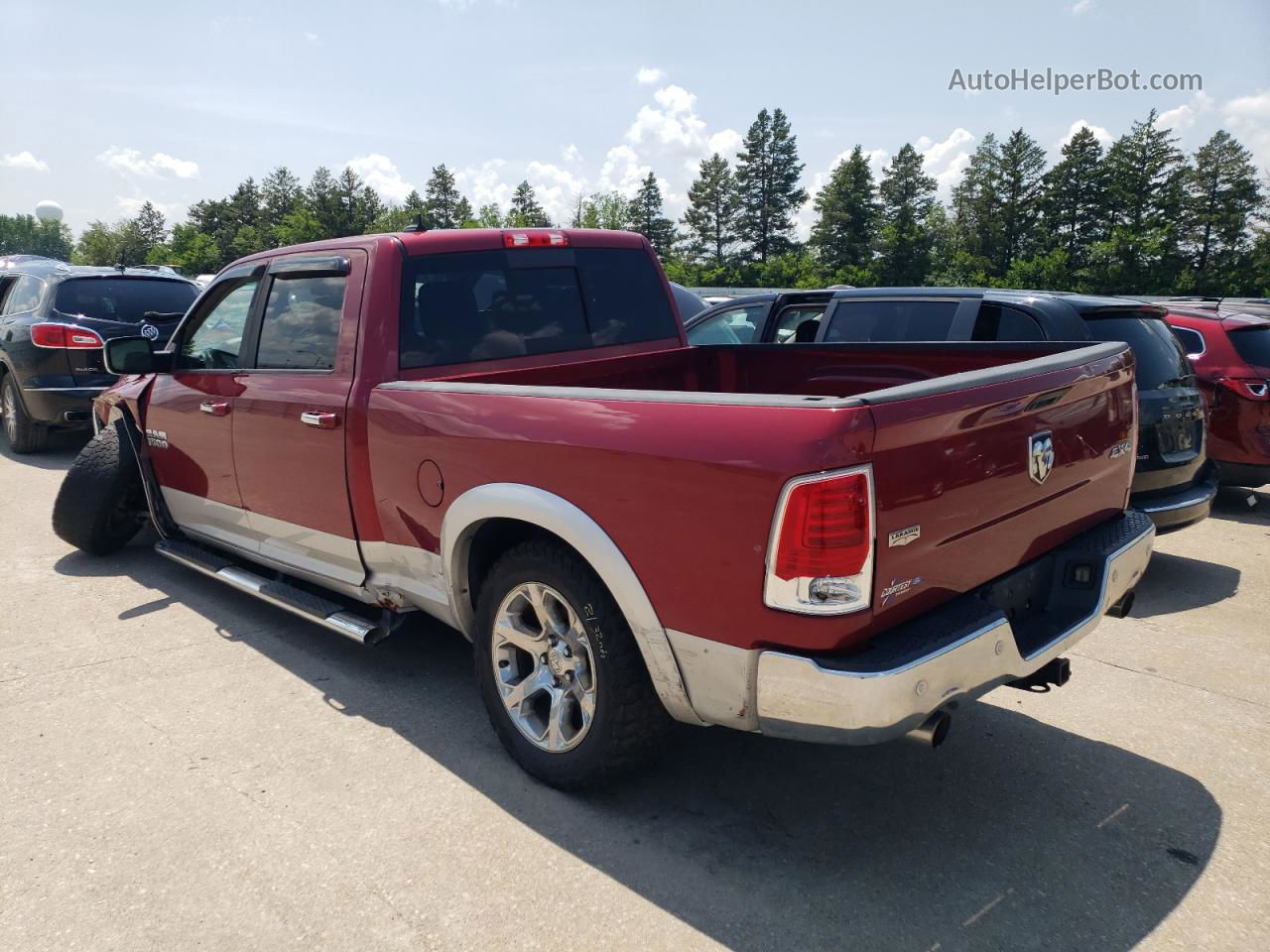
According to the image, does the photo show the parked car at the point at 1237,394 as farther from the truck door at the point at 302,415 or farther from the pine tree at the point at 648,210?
the pine tree at the point at 648,210

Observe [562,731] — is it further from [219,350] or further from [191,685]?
[219,350]

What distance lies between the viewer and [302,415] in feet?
12.6

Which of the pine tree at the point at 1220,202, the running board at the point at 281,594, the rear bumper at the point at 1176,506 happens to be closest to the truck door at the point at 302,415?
the running board at the point at 281,594

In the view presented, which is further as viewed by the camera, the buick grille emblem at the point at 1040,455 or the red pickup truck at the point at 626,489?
the buick grille emblem at the point at 1040,455

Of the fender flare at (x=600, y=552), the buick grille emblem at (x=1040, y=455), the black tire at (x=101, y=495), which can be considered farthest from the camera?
the black tire at (x=101, y=495)

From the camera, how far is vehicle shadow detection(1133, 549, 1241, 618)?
16.6ft

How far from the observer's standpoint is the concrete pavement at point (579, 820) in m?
2.47

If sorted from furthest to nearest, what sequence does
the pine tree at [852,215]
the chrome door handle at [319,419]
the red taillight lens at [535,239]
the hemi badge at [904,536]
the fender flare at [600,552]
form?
1. the pine tree at [852,215]
2. the red taillight lens at [535,239]
3. the chrome door handle at [319,419]
4. the fender flare at [600,552]
5. the hemi badge at [904,536]

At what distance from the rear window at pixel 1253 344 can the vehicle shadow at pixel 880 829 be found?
16.0 ft

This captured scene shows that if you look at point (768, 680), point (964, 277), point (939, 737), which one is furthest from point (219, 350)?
point (964, 277)

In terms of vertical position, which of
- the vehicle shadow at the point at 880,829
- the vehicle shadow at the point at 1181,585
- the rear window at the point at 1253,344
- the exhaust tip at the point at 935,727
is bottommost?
the vehicle shadow at the point at 1181,585

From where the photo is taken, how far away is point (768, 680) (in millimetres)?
2355

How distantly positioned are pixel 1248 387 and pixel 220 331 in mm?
7059

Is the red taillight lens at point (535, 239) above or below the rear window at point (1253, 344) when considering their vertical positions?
above
